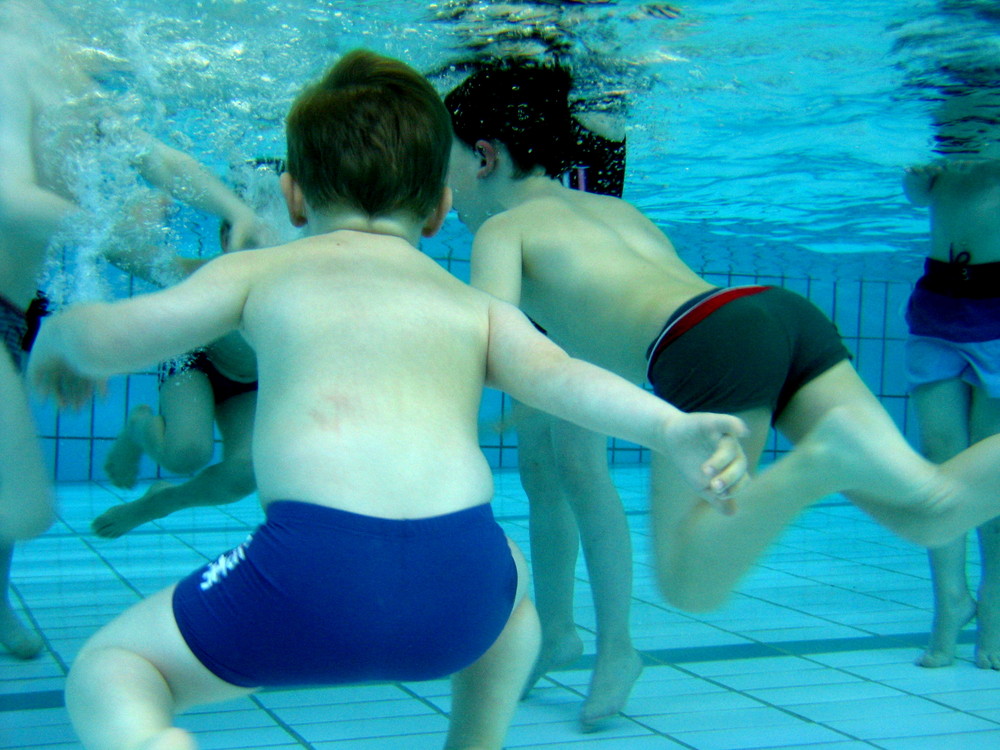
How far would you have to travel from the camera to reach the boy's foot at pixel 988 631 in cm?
398

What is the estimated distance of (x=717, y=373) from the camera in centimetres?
250

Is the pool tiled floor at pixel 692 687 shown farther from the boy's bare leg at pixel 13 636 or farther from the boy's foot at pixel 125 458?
the boy's foot at pixel 125 458

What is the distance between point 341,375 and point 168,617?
1.86 feet

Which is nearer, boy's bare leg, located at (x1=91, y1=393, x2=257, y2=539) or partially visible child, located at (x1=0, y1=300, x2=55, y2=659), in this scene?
partially visible child, located at (x1=0, y1=300, x2=55, y2=659)

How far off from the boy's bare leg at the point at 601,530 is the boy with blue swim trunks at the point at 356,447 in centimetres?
135

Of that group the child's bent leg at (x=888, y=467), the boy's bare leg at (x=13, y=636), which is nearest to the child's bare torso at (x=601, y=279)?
the child's bent leg at (x=888, y=467)

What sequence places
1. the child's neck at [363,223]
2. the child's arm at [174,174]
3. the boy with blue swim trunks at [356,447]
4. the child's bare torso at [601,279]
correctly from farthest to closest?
the child's arm at [174,174] < the child's bare torso at [601,279] < the child's neck at [363,223] < the boy with blue swim trunks at [356,447]

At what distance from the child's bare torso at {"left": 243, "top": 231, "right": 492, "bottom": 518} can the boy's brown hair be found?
0.17 m

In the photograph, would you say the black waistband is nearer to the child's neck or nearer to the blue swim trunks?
the blue swim trunks

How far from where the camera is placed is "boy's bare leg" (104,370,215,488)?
4180mm

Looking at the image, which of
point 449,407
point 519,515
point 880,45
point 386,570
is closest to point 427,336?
point 449,407

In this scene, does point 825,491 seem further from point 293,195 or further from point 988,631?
point 988,631

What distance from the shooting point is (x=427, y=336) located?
186 centimetres

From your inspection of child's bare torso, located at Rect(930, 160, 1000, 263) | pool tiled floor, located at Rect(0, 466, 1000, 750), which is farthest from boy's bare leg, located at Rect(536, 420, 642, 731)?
child's bare torso, located at Rect(930, 160, 1000, 263)
